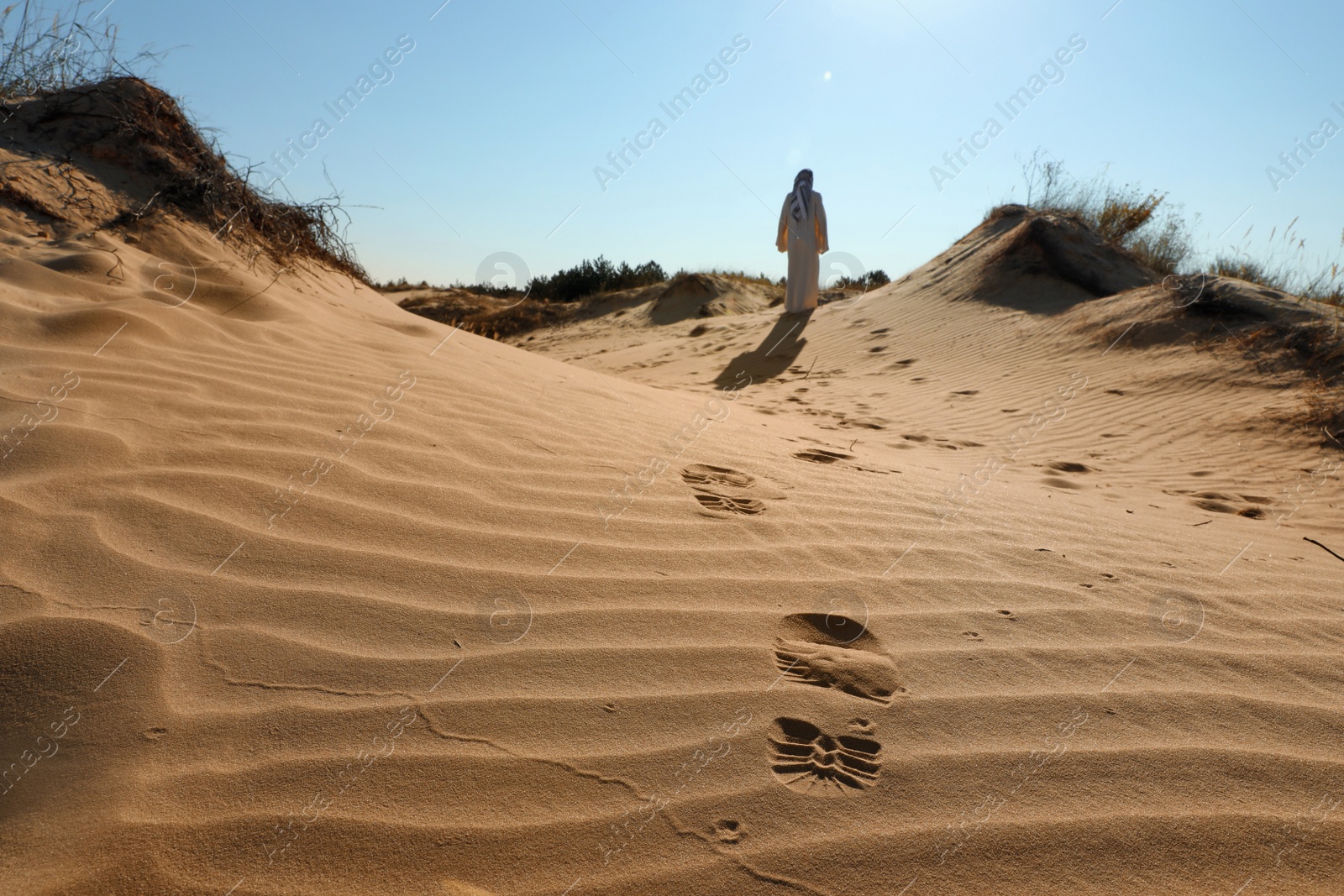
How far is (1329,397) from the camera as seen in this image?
16.6ft

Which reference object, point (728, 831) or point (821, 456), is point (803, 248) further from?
point (728, 831)

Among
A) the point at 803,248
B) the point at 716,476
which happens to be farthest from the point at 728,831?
the point at 803,248

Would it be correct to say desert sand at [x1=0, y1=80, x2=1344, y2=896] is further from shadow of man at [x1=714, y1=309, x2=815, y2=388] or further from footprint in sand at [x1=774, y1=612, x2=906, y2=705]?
shadow of man at [x1=714, y1=309, x2=815, y2=388]

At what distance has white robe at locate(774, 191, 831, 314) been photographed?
11383mm

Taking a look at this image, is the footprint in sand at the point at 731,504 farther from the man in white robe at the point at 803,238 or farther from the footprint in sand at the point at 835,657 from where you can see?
the man in white robe at the point at 803,238

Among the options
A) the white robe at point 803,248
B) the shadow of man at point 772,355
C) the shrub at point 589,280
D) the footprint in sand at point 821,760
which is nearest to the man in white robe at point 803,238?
the white robe at point 803,248

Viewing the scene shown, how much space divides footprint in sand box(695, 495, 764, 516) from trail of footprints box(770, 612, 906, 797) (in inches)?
26.6

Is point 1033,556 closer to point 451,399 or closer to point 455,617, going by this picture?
point 455,617

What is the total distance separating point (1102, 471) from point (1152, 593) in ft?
8.74

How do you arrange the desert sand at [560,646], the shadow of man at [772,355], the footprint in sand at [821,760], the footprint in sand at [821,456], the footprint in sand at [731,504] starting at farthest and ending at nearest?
the shadow of man at [772,355] < the footprint in sand at [821,456] < the footprint in sand at [731,504] < the footprint in sand at [821,760] < the desert sand at [560,646]

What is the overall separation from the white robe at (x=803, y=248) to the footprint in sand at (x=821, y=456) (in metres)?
8.18

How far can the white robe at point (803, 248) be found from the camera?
1138 cm

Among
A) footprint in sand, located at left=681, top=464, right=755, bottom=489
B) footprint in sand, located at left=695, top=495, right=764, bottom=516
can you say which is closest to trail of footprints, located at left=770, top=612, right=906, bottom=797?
footprint in sand, located at left=695, top=495, right=764, bottom=516

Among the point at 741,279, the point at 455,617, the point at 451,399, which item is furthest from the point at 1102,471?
the point at 741,279
